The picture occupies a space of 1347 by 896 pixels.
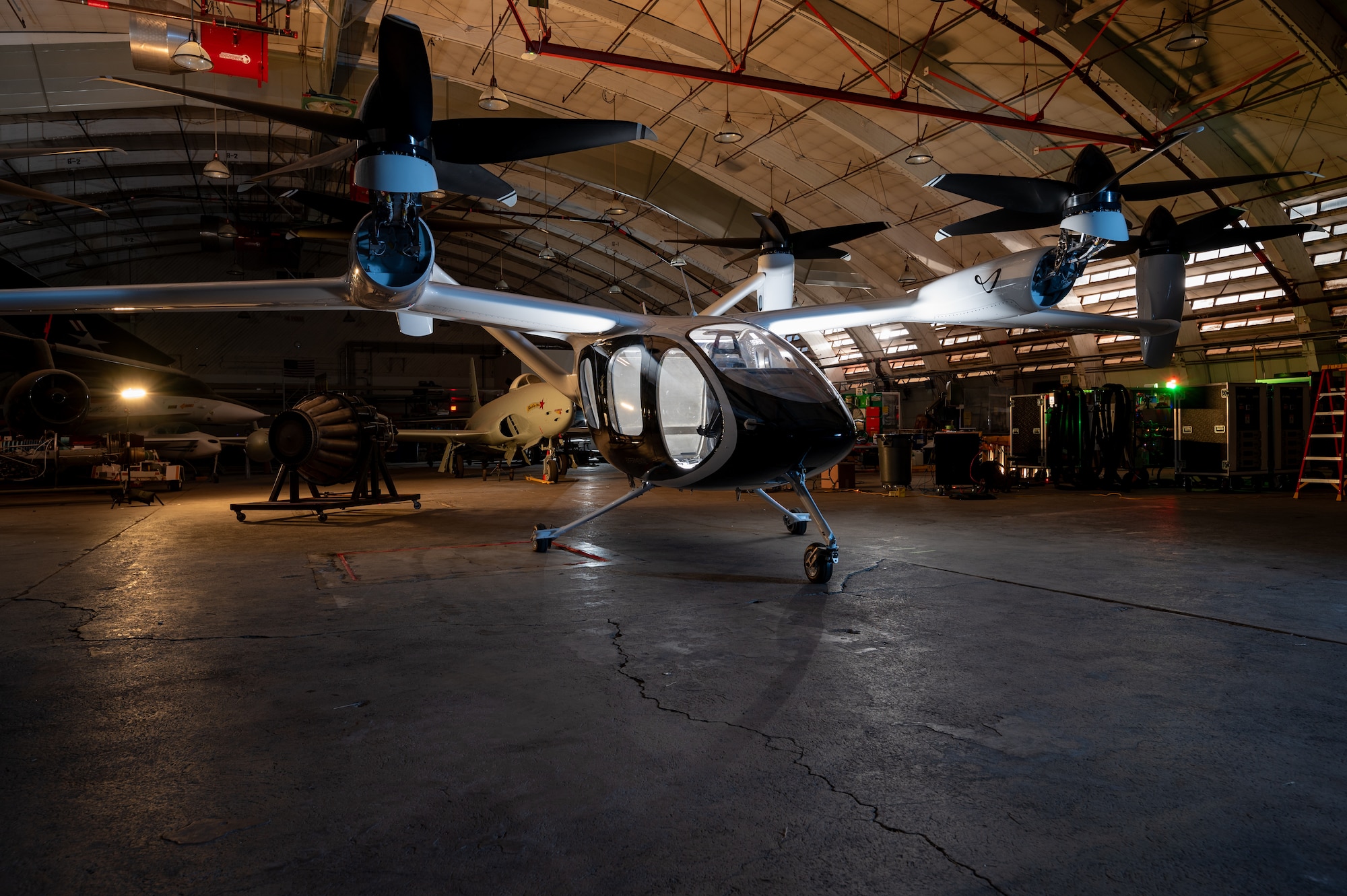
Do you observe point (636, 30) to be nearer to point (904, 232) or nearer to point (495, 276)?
point (904, 232)

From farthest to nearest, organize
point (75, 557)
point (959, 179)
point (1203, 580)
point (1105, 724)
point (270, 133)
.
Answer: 1. point (270, 133)
2. point (75, 557)
3. point (959, 179)
4. point (1203, 580)
5. point (1105, 724)

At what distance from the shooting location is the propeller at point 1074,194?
618cm

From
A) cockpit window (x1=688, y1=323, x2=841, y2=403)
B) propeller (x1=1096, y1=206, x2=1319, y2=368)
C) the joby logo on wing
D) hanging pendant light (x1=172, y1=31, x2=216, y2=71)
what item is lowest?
cockpit window (x1=688, y1=323, x2=841, y2=403)

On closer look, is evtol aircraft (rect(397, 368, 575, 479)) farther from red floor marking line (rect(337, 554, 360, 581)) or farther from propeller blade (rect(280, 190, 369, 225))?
red floor marking line (rect(337, 554, 360, 581))

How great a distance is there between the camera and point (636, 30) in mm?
18844

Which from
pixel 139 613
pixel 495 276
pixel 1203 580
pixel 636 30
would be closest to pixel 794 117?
pixel 636 30

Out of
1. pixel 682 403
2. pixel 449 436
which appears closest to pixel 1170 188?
pixel 682 403

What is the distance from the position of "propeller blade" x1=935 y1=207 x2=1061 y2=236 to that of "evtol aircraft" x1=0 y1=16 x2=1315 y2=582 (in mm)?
363

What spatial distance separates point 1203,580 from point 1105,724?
3848 mm

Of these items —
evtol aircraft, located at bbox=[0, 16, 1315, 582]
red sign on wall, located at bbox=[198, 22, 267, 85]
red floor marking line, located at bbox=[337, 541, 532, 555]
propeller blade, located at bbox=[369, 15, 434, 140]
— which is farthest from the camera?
red sign on wall, located at bbox=[198, 22, 267, 85]

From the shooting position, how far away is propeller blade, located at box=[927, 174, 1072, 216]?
21.3ft

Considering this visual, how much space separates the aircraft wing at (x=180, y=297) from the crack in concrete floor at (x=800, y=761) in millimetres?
3916

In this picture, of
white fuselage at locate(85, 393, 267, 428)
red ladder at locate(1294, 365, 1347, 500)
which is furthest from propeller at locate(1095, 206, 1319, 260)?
white fuselage at locate(85, 393, 267, 428)

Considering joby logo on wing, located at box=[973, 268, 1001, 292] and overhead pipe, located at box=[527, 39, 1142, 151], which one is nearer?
joby logo on wing, located at box=[973, 268, 1001, 292]
